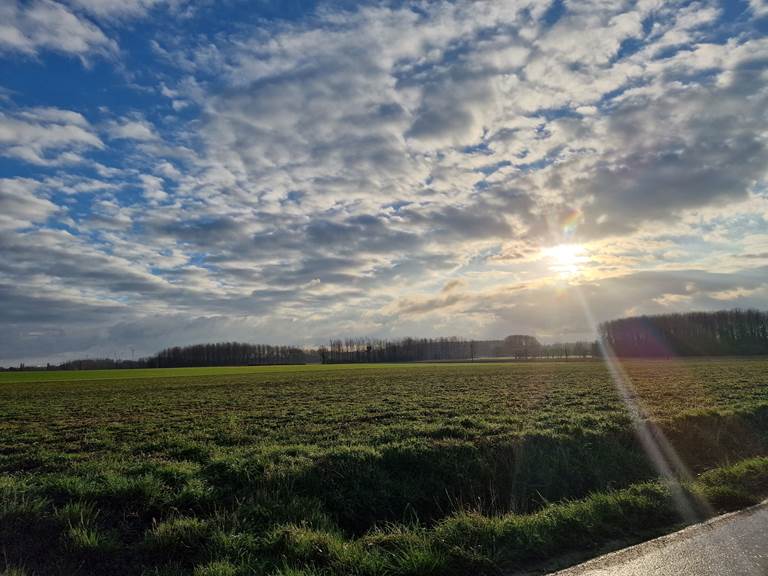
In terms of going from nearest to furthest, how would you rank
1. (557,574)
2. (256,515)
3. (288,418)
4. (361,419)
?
1. (557,574)
2. (256,515)
3. (361,419)
4. (288,418)

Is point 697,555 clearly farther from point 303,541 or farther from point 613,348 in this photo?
point 613,348

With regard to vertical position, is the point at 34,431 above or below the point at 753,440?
above

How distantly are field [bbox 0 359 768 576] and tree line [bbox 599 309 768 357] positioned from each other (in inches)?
5516

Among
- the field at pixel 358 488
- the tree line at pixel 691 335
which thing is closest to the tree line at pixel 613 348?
the tree line at pixel 691 335

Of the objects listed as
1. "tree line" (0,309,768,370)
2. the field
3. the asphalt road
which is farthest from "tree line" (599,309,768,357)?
the asphalt road

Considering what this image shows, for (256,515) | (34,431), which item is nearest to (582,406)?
(256,515)

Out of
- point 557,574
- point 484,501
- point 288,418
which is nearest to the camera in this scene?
point 557,574

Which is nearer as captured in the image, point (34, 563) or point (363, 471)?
point (34, 563)

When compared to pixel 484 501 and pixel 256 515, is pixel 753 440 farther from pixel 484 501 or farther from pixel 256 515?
pixel 256 515

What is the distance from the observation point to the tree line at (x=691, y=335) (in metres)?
138

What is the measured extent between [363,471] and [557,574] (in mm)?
5426

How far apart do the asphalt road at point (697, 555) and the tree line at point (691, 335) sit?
14902 cm

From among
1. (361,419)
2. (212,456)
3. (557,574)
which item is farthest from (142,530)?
(361,419)

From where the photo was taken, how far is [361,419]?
18750 millimetres
